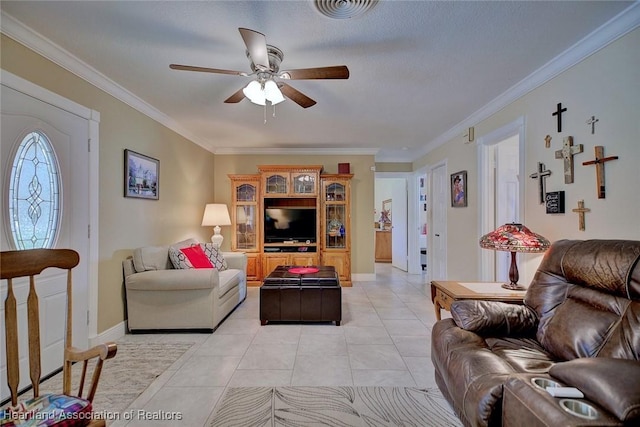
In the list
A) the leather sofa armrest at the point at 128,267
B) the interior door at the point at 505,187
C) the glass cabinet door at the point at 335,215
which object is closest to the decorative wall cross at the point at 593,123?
the interior door at the point at 505,187

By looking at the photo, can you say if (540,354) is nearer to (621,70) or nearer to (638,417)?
(638,417)

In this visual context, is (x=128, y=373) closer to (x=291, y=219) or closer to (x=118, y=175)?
(x=118, y=175)

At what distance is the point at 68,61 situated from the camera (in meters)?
2.33

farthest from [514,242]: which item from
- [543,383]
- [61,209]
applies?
[61,209]

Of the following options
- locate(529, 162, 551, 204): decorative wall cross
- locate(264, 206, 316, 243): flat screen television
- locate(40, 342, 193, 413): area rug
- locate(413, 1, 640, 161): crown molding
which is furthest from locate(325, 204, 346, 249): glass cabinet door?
locate(529, 162, 551, 204): decorative wall cross

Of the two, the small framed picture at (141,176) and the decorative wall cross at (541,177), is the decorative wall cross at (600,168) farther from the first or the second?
the small framed picture at (141,176)

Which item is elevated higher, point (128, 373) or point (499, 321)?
point (499, 321)

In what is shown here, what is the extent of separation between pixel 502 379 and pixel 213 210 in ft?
14.3

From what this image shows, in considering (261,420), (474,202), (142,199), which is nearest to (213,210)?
(142,199)

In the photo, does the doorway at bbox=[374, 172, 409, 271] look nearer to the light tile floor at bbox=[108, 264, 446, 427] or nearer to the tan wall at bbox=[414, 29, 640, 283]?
the light tile floor at bbox=[108, 264, 446, 427]

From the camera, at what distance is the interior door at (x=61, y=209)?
192 centimetres

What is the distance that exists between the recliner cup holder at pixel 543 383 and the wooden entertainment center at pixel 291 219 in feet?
13.2

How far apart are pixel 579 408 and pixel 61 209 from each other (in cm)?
330

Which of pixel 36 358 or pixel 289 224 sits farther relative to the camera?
pixel 289 224
